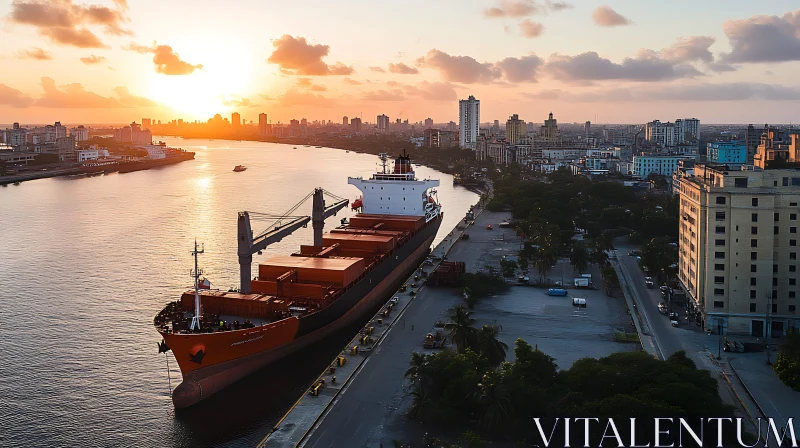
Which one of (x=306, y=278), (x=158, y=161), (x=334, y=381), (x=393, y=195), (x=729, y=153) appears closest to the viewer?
(x=334, y=381)

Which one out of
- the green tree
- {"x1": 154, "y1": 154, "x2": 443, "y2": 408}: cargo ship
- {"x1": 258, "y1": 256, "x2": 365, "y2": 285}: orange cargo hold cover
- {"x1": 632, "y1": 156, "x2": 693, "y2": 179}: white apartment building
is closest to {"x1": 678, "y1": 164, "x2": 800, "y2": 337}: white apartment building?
the green tree

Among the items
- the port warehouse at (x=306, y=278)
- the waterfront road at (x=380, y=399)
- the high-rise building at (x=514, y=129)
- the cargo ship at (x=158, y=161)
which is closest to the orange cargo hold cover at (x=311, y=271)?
the port warehouse at (x=306, y=278)

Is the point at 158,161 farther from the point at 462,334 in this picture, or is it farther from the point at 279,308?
the point at 462,334

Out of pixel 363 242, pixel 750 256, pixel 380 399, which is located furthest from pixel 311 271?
pixel 750 256

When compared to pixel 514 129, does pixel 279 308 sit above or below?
below

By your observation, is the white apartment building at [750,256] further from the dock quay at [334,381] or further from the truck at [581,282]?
the dock quay at [334,381]

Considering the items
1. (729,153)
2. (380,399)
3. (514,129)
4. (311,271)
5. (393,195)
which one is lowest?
(380,399)

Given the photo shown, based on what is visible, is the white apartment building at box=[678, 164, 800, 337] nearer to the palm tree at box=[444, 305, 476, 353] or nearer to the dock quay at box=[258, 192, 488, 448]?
the palm tree at box=[444, 305, 476, 353]
